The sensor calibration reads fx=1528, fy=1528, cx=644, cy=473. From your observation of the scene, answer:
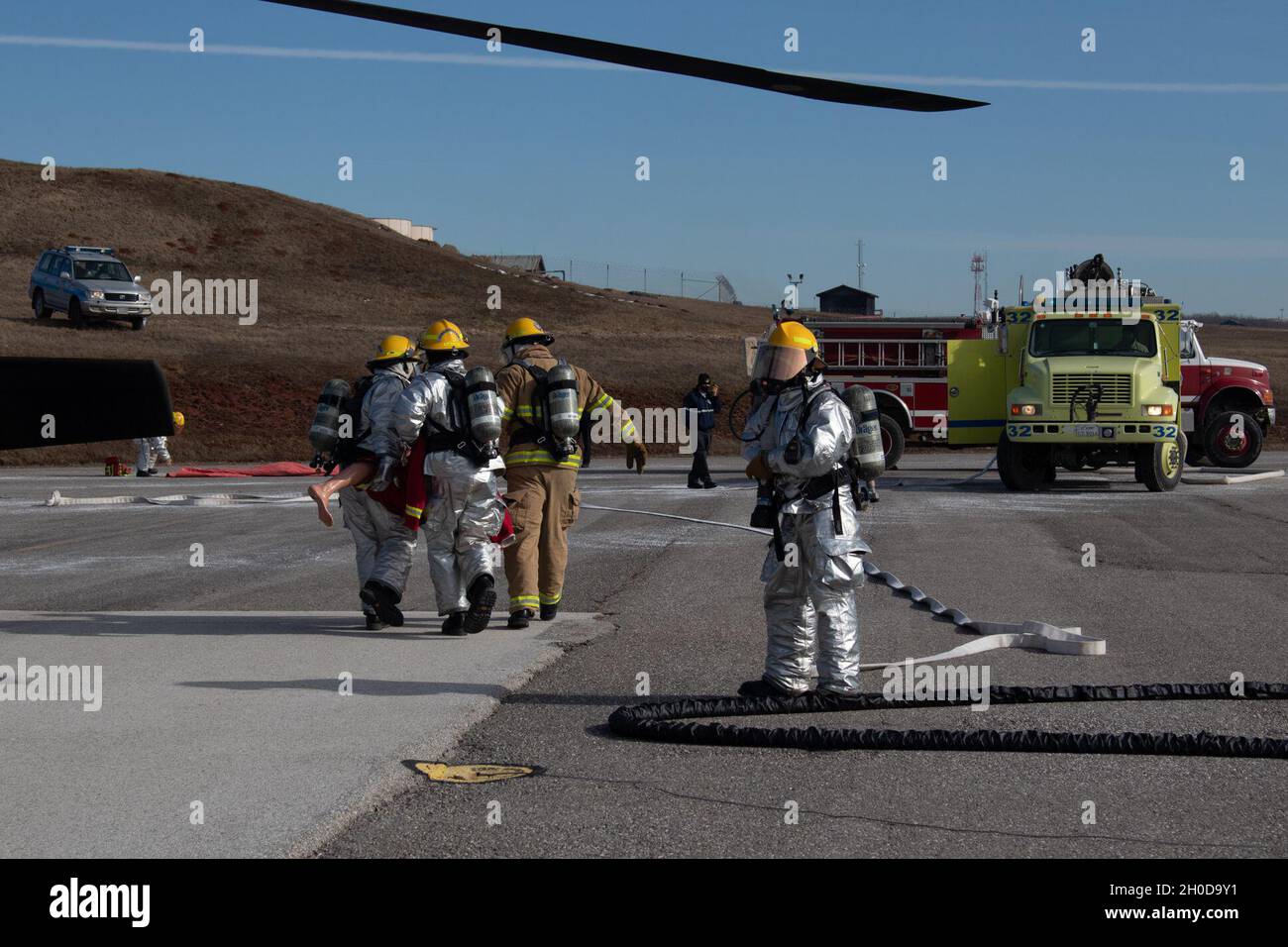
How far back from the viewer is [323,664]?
28.3 ft

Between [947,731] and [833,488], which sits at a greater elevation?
[833,488]

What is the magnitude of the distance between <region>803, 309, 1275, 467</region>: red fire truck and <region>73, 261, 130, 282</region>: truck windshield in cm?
2716

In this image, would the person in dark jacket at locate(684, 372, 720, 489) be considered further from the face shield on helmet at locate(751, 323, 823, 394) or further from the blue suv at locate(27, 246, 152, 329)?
the blue suv at locate(27, 246, 152, 329)

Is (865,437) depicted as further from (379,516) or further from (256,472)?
(256,472)

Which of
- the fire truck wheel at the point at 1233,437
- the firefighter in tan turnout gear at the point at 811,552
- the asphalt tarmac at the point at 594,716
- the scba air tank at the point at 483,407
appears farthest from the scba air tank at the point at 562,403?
the fire truck wheel at the point at 1233,437

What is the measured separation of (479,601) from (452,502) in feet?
2.17

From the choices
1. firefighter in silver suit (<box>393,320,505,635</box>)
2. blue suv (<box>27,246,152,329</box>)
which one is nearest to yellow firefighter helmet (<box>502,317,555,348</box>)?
firefighter in silver suit (<box>393,320,505,635</box>)

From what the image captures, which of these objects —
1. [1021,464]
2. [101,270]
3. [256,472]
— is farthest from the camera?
[101,270]

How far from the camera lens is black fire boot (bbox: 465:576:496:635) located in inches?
381

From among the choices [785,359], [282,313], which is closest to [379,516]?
[785,359]

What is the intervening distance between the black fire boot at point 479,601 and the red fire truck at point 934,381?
58.3 feet

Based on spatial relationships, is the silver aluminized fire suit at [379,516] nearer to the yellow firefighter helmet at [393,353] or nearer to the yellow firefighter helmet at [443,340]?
the yellow firefighter helmet at [393,353]

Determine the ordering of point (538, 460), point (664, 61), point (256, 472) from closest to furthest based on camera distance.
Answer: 1. point (664, 61)
2. point (538, 460)
3. point (256, 472)

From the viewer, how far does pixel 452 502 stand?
9797mm
